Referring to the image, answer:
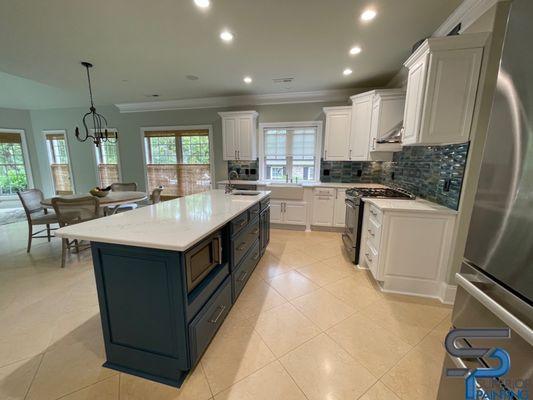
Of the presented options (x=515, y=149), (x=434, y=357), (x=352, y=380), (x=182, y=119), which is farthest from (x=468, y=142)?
(x=182, y=119)

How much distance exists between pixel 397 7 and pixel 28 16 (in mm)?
3418

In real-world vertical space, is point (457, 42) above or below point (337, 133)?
above

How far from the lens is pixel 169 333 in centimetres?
132

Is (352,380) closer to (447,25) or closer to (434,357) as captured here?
(434,357)

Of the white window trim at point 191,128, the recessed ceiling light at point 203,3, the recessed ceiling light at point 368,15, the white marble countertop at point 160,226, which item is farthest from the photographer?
the white window trim at point 191,128

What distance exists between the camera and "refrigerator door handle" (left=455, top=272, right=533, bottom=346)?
67cm

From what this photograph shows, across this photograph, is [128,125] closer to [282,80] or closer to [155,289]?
[282,80]

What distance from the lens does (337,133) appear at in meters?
4.14

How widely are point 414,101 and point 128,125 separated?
596 centimetres

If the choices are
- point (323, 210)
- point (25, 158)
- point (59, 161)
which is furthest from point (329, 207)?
point (25, 158)

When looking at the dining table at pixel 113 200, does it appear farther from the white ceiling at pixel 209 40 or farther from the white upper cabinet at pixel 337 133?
the white upper cabinet at pixel 337 133

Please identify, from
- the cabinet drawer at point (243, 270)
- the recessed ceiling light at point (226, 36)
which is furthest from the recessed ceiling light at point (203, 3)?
the cabinet drawer at point (243, 270)

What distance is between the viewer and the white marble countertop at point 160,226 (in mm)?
1216
